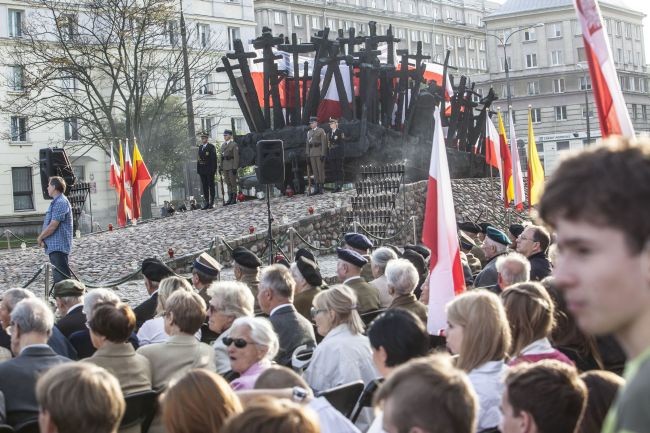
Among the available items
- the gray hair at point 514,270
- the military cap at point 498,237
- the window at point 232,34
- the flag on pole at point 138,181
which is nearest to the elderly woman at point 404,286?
the gray hair at point 514,270

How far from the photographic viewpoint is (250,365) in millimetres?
5723

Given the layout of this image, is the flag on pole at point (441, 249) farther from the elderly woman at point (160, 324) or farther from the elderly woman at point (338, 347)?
the elderly woman at point (160, 324)

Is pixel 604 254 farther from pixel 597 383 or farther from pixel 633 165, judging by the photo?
pixel 597 383

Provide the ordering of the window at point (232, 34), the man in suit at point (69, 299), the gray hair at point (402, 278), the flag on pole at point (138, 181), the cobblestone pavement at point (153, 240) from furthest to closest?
the window at point (232, 34)
the flag on pole at point (138, 181)
the cobblestone pavement at point (153, 240)
the man in suit at point (69, 299)
the gray hair at point (402, 278)

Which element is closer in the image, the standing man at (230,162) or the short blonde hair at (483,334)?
the short blonde hair at (483,334)

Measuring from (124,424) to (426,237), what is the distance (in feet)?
10.3

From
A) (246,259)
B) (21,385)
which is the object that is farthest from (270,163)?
(21,385)

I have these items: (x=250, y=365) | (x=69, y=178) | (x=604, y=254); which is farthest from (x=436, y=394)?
(x=69, y=178)

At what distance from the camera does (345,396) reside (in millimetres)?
5516

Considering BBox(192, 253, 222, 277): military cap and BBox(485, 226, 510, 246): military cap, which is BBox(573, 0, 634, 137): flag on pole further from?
BBox(485, 226, 510, 246): military cap

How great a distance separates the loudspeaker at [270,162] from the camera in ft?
58.0

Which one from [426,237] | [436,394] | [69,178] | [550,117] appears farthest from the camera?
[550,117]

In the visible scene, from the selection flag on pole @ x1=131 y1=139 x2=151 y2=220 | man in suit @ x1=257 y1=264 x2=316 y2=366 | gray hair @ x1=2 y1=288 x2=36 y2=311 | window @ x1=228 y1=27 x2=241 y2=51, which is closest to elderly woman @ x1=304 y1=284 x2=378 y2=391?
man in suit @ x1=257 y1=264 x2=316 y2=366

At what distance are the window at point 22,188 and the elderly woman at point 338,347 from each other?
50479 mm
